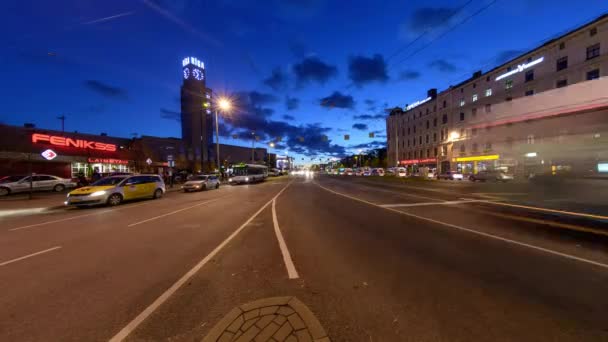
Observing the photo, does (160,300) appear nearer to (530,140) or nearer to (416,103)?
(530,140)

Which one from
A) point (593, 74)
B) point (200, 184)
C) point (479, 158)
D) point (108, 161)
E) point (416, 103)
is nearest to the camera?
point (200, 184)

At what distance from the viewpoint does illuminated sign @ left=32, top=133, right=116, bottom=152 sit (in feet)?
85.7

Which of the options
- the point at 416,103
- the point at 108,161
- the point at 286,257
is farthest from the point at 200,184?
the point at 416,103

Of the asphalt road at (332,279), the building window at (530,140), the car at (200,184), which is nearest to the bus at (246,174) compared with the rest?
the car at (200,184)

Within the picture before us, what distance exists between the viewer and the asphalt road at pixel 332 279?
250cm

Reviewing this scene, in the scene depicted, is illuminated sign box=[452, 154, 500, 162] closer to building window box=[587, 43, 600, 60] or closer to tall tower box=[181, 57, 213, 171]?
building window box=[587, 43, 600, 60]

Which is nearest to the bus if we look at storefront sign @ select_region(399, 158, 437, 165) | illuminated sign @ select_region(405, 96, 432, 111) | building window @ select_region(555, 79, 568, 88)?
storefront sign @ select_region(399, 158, 437, 165)

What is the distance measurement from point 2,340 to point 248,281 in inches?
104

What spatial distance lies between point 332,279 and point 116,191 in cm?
1434

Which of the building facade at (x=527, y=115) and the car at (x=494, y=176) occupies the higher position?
the building facade at (x=527, y=115)

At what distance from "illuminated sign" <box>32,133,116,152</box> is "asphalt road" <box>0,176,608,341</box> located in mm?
29452

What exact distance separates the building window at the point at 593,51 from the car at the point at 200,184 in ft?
150

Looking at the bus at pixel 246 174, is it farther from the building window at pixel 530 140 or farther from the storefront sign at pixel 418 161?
the storefront sign at pixel 418 161

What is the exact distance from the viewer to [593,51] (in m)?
25.5
